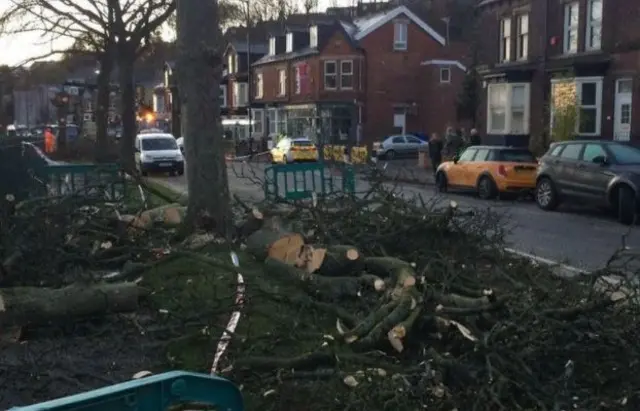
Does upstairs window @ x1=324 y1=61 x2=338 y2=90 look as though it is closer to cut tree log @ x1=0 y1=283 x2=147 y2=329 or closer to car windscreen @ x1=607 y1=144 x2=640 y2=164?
car windscreen @ x1=607 y1=144 x2=640 y2=164

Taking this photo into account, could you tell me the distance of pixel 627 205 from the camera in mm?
17234

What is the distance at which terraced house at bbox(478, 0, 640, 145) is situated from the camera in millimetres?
28688

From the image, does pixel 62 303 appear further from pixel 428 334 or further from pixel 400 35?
pixel 400 35

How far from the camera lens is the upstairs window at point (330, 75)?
188 ft

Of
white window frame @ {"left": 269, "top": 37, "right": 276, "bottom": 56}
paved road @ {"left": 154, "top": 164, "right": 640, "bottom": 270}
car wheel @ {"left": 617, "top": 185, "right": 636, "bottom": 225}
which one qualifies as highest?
white window frame @ {"left": 269, "top": 37, "right": 276, "bottom": 56}

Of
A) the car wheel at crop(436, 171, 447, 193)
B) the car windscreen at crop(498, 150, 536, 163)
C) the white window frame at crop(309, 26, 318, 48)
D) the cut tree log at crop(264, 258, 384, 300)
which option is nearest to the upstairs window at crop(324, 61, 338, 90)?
the white window frame at crop(309, 26, 318, 48)

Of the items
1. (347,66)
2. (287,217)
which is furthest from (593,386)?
(347,66)

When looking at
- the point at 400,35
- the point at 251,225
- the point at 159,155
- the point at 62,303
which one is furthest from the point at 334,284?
the point at 400,35

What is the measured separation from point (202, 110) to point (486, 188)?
552 inches

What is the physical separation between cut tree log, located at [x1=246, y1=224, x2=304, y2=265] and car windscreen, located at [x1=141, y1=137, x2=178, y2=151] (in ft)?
92.1

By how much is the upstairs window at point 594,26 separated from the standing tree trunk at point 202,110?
2228cm

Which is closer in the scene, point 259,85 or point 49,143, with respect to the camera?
point 49,143

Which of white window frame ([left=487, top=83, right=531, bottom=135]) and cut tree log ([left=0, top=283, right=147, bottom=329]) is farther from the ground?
white window frame ([left=487, top=83, right=531, bottom=135])

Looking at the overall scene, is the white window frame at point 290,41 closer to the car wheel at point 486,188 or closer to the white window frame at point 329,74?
the white window frame at point 329,74
